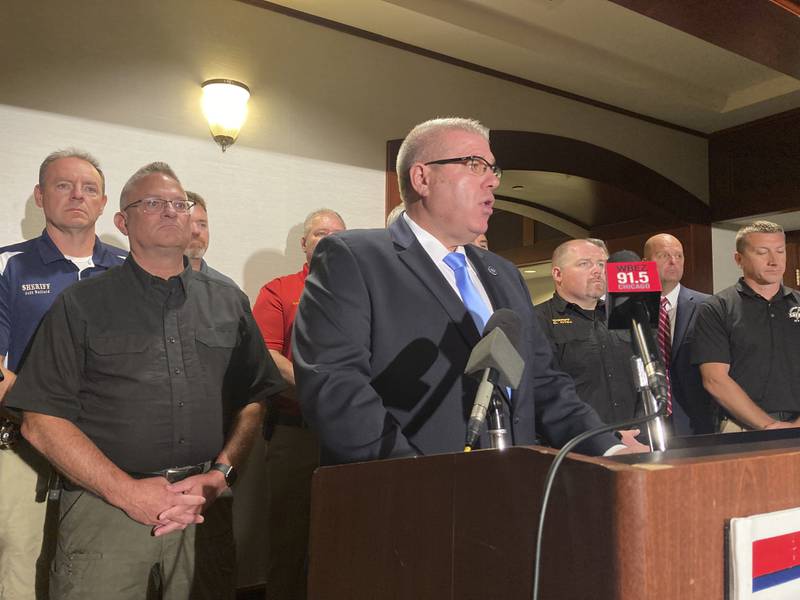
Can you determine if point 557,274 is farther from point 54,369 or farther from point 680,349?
point 54,369

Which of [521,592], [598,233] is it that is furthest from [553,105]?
[521,592]

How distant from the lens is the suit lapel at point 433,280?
1610 millimetres

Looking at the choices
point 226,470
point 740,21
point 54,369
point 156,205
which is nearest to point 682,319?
point 740,21

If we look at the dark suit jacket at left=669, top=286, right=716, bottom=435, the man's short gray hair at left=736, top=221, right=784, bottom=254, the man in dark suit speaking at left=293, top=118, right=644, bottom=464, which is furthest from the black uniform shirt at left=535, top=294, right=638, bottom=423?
the man in dark suit speaking at left=293, top=118, right=644, bottom=464

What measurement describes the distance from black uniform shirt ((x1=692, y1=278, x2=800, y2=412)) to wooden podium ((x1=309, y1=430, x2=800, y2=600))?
9.26 ft

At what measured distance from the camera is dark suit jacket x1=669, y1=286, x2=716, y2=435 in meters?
3.81

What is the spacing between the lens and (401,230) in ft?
5.90

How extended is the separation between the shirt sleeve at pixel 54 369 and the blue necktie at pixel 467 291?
1.03 metres

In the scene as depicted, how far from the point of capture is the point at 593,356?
11.0ft

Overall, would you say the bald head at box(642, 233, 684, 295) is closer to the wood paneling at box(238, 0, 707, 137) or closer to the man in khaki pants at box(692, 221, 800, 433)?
the man in khaki pants at box(692, 221, 800, 433)

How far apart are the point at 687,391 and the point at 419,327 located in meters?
2.74

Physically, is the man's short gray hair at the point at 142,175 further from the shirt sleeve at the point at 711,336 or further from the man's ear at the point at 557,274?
the shirt sleeve at the point at 711,336

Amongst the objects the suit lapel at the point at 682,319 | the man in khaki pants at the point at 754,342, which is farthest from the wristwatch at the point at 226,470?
the suit lapel at the point at 682,319

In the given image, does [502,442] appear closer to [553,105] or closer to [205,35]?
[205,35]
